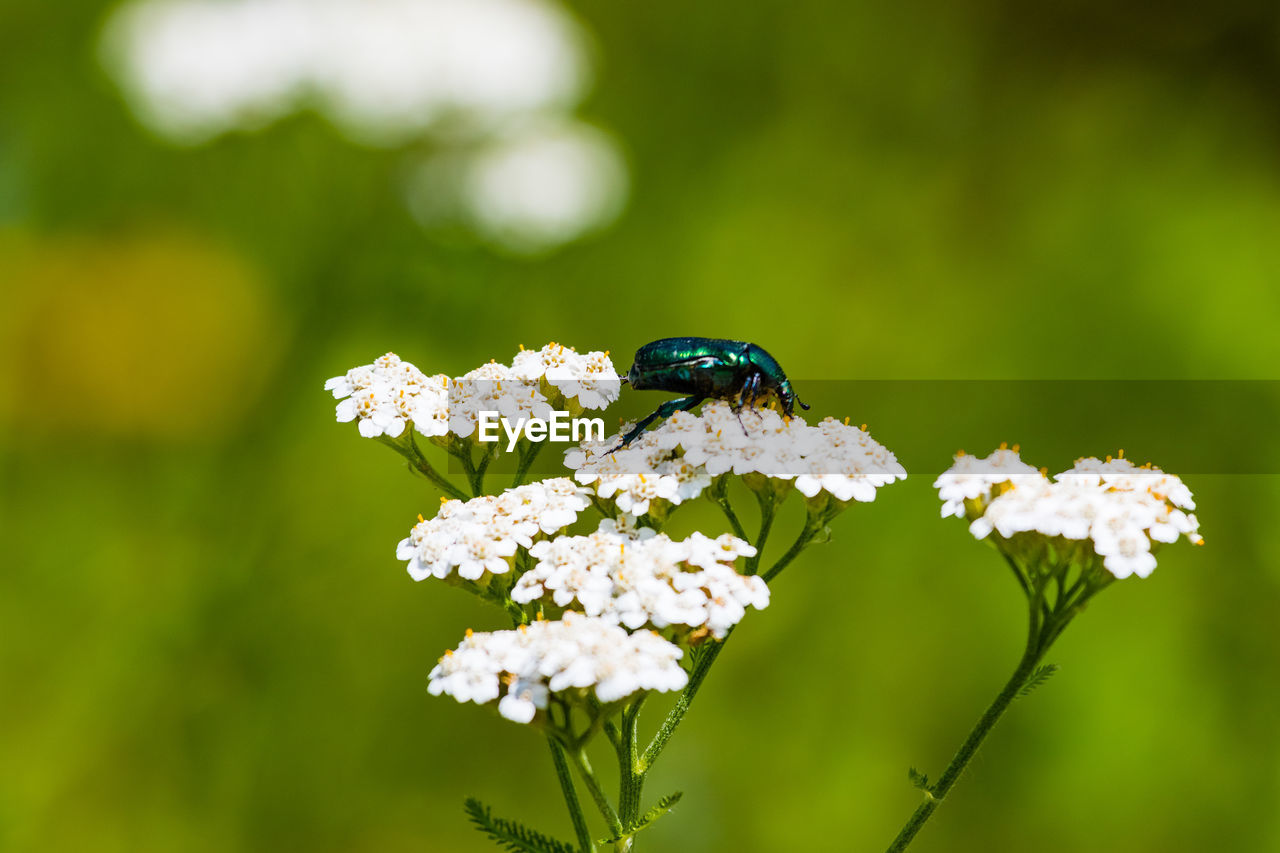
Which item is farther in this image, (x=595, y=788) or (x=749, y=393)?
(x=749, y=393)

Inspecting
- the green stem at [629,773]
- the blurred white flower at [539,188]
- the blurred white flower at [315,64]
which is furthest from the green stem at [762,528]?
the blurred white flower at [315,64]

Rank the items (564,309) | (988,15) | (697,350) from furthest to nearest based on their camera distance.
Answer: (988,15) → (564,309) → (697,350)

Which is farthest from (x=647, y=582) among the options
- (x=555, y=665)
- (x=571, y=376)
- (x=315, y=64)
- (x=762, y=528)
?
(x=315, y=64)

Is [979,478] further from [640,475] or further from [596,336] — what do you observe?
[596,336]

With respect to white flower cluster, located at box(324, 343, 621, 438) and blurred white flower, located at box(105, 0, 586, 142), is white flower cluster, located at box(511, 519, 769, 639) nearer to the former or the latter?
white flower cluster, located at box(324, 343, 621, 438)

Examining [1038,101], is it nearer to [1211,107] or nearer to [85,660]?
[1211,107]

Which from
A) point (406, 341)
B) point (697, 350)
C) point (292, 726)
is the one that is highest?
point (406, 341)

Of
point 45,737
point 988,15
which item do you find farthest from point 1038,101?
point 45,737
